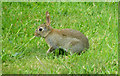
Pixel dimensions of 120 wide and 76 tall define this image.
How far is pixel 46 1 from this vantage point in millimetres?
8648

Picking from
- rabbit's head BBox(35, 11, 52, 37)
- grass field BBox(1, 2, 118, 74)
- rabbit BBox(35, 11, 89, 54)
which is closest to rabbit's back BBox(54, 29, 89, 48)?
rabbit BBox(35, 11, 89, 54)

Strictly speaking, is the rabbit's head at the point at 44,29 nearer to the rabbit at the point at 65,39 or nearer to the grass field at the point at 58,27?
the rabbit at the point at 65,39

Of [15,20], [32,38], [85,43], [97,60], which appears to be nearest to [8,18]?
[15,20]

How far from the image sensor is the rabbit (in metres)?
5.69

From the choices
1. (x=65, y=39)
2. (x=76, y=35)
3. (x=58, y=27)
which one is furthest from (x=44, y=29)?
(x=58, y=27)

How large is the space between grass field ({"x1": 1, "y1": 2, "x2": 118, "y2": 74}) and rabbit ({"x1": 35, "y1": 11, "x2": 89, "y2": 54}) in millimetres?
235

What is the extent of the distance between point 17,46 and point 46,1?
9.85ft

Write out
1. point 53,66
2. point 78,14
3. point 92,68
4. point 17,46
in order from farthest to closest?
point 78,14
point 17,46
point 53,66
point 92,68

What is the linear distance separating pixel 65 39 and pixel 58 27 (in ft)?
4.82

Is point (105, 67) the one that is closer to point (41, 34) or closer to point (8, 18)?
point (41, 34)

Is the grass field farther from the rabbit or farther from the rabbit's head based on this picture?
the rabbit's head

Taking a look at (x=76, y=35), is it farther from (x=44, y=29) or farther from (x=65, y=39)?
(x=44, y=29)

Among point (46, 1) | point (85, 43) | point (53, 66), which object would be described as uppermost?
point (46, 1)

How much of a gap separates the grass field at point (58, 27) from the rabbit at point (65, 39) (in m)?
0.24
